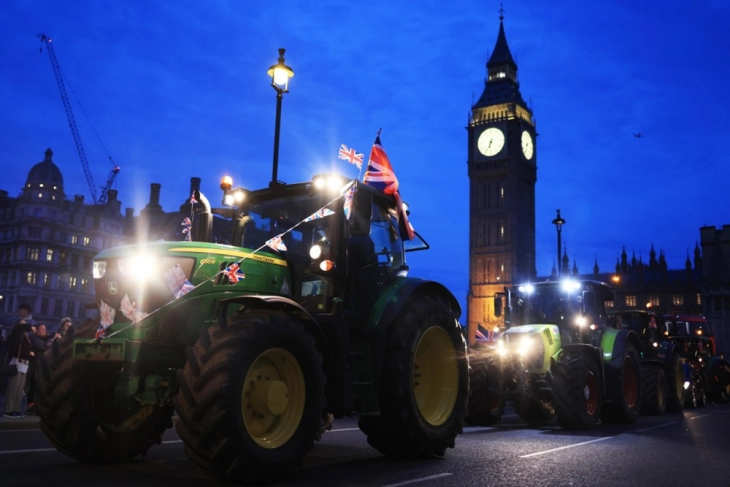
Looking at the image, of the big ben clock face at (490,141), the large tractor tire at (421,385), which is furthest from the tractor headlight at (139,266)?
the big ben clock face at (490,141)

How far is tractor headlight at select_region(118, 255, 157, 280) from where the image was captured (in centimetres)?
667

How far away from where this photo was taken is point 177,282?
21.5ft

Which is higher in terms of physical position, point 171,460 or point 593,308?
point 593,308

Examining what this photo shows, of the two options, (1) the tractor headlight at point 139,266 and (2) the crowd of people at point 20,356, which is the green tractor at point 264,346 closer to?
(1) the tractor headlight at point 139,266

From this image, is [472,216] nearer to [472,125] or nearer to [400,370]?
[472,125]

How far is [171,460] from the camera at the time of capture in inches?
303

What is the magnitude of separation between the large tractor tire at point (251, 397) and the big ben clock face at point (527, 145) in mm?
114042

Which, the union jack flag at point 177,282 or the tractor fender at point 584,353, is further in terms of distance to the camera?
the tractor fender at point 584,353

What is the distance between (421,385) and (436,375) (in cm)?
27

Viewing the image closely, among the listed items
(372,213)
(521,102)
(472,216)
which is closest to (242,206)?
(372,213)

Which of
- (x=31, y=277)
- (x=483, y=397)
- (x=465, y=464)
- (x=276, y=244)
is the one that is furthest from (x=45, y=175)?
(x=465, y=464)

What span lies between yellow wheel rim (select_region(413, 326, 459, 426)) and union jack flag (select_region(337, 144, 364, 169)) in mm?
2086

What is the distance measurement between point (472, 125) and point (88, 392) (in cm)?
11573

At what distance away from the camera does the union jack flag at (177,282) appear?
255 inches
